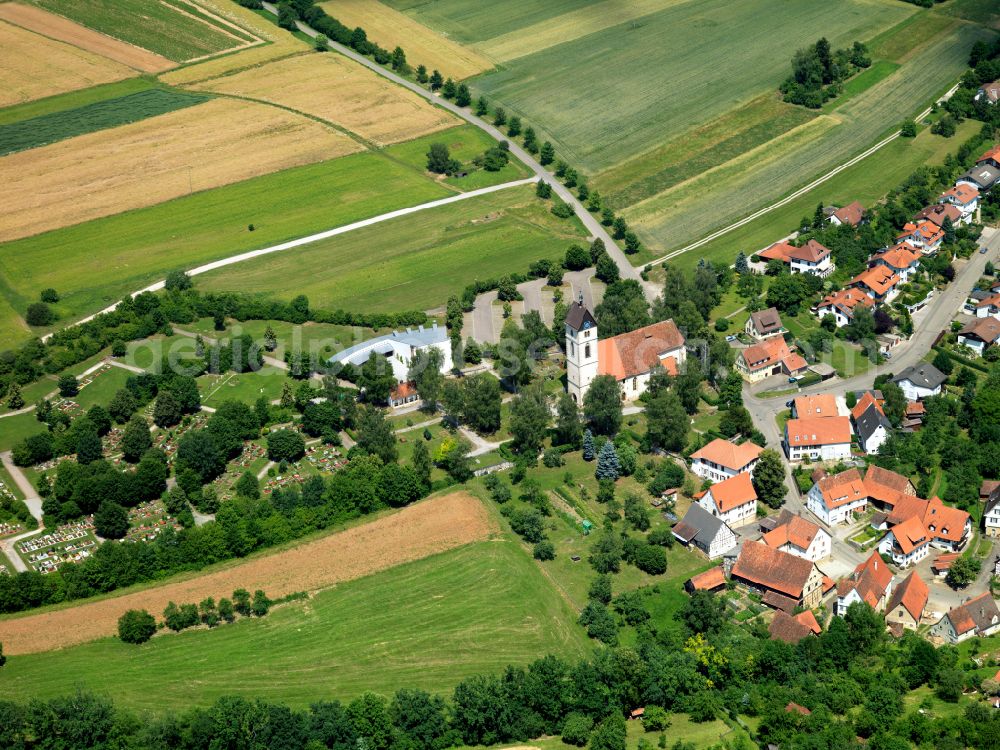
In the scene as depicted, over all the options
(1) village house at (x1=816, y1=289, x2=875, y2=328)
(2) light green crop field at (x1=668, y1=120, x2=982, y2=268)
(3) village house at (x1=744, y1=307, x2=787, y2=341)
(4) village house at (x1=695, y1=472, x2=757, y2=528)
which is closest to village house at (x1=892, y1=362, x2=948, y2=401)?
(1) village house at (x1=816, y1=289, x2=875, y2=328)

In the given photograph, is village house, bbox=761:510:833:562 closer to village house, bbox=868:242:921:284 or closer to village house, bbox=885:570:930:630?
village house, bbox=885:570:930:630

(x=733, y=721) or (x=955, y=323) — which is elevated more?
(x=955, y=323)

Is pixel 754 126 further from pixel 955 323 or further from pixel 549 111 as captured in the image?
pixel 955 323

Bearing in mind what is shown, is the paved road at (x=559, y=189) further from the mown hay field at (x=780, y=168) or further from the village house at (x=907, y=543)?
the village house at (x=907, y=543)

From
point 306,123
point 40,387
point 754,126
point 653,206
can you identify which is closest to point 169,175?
point 306,123

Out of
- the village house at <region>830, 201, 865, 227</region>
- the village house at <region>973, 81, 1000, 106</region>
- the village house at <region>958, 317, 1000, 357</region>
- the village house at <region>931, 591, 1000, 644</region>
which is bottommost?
the village house at <region>931, 591, 1000, 644</region>

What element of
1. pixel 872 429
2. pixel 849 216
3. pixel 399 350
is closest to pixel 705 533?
pixel 872 429

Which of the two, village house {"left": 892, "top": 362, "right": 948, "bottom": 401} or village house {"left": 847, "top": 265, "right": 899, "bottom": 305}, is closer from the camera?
village house {"left": 892, "top": 362, "right": 948, "bottom": 401}
